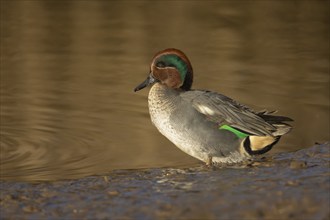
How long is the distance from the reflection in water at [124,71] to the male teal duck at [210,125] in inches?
16.2

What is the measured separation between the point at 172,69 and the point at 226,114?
21.2 inches

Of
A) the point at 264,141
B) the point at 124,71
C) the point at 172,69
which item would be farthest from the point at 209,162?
the point at 124,71

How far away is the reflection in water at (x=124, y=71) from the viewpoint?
714 centimetres

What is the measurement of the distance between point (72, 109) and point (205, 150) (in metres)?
2.16

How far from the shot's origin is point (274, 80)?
9406 millimetres

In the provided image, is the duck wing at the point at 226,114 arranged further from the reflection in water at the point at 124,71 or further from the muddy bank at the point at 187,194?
the reflection in water at the point at 124,71

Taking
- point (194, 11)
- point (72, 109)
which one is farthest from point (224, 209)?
point (194, 11)

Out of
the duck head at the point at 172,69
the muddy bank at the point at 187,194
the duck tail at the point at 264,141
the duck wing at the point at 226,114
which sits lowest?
the muddy bank at the point at 187,194

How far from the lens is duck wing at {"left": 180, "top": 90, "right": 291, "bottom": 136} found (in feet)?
21.2

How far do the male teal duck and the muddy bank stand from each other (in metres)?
0.21

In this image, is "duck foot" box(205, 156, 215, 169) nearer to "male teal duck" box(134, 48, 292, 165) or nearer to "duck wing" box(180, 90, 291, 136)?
"male teal duck" box(134, 48, 292, 165)

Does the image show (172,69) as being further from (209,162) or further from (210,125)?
(209,162)

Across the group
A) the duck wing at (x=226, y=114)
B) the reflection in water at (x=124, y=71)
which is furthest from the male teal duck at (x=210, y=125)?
the reflection in water at (x=124, y=71)

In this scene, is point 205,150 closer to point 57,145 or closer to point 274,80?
point 57,145
